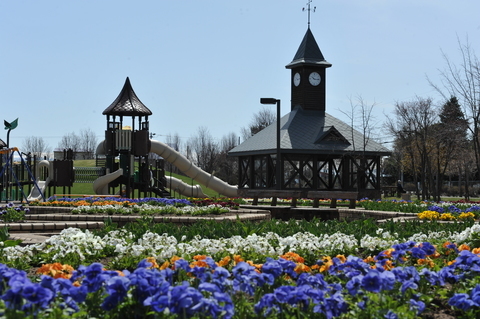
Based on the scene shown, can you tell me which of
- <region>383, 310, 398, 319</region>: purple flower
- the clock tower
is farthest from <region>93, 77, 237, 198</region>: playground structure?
<region>383, 310, 398, 319</region>: purple flower

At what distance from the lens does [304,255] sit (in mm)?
6734

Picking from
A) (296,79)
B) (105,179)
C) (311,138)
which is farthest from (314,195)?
(105,179)

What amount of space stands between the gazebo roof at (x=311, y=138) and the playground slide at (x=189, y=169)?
239 inches

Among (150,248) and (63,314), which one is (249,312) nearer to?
(63,314)

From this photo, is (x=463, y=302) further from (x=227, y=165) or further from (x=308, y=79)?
(x=227, y=165)

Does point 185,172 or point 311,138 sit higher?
point 311,138

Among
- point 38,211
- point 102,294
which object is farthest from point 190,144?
point 102,294

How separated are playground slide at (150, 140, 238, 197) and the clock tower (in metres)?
8.11

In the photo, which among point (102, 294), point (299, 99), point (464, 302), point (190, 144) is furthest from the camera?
point (190, 144)

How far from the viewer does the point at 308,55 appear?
110 feet

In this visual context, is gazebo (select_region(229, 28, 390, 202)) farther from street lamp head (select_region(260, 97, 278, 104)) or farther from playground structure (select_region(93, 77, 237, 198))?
street lamp head (select_region(260, 97, 278, 104))

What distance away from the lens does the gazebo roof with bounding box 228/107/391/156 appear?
29500 millimetres

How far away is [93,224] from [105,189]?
80.9ft

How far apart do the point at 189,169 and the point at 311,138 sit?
11.1 metres
